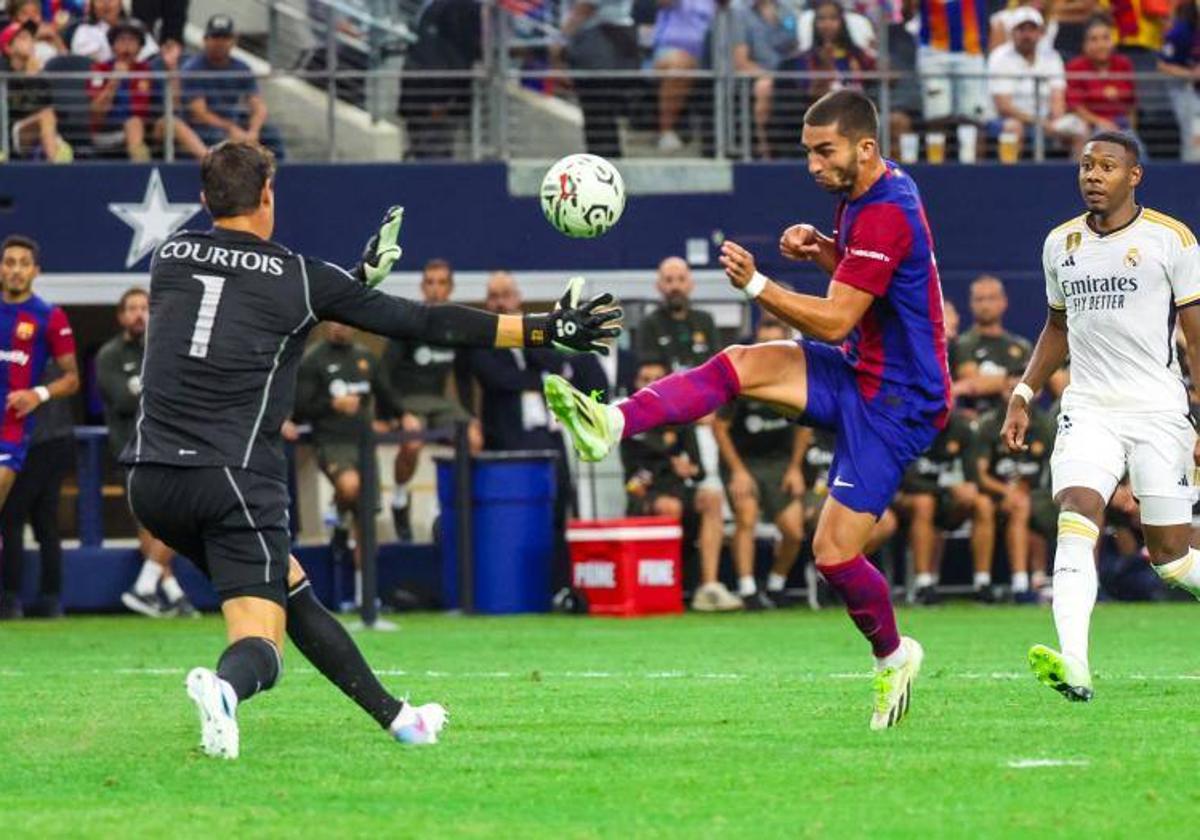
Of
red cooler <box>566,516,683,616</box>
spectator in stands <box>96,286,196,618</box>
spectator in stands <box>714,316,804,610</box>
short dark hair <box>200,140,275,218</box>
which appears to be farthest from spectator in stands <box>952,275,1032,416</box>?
short dark hair <box>200,140,275,218</box>

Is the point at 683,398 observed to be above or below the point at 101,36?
below

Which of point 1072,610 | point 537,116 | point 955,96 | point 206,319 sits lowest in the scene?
point 1072,610

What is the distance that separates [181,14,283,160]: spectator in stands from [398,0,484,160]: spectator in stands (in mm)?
1209

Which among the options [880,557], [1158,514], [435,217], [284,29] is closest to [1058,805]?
[1158,514]

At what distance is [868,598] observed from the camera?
9.13 metres

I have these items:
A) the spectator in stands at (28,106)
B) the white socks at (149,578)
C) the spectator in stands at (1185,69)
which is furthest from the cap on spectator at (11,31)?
the spectator in stands at (1185,69)

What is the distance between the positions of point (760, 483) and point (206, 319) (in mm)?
10652

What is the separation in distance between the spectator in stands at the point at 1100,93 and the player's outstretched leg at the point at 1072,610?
1212cm

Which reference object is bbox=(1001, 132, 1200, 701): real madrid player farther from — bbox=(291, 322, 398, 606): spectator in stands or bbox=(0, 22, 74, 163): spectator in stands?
bbox=(0, 22, 74, 163): spectator in stands

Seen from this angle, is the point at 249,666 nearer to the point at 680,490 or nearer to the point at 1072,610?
the point at 1072,610

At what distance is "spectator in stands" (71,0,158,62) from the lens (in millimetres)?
20406

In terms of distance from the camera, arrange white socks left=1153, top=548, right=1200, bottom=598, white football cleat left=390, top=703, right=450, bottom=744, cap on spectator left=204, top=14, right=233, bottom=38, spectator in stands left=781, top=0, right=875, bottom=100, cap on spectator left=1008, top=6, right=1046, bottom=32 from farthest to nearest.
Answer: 1. cap on spectator left=1008, top=6, right=1046, bottom=32
2. spectator in stands left=781, top=0, right=875, bottom=100
3. cap on spectator left=204, top=14, right=233, bottom=38
4. white socks left=1153, top=548, right=1200, bottom=598
5. white football cleat left=390, top=703, right=450, bottom=744

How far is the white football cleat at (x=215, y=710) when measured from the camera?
24.7ft

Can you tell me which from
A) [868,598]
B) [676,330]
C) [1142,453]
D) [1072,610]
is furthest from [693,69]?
[868,598]
